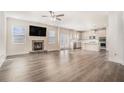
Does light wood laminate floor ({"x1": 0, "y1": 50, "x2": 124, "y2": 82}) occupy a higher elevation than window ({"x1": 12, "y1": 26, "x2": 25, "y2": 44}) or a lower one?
lower

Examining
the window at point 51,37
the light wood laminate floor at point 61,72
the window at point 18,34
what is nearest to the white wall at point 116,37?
the light wood laminate floor at point 61,72

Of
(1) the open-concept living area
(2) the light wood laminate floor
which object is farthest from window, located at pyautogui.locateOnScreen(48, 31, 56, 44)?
(2) the light wood laminate floor

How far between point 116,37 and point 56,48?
6814 millimetres

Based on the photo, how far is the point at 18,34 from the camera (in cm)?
768

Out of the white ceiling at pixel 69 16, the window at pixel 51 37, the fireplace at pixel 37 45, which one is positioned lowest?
the fireplace at pixel 37 45

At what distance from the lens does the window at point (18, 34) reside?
746 cm

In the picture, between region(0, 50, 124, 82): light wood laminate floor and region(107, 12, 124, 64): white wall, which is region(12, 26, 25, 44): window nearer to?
region(0, 50, 124, 82): light wood laminate floor

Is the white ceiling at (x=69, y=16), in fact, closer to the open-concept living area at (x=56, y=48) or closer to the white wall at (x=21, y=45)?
the open-concept living area at (x=56, y=48)

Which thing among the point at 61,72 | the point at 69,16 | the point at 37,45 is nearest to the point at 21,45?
the point at 37,45

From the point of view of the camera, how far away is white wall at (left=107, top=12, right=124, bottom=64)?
4703 mm

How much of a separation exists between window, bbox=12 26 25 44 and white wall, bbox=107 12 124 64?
5823 millimetres
